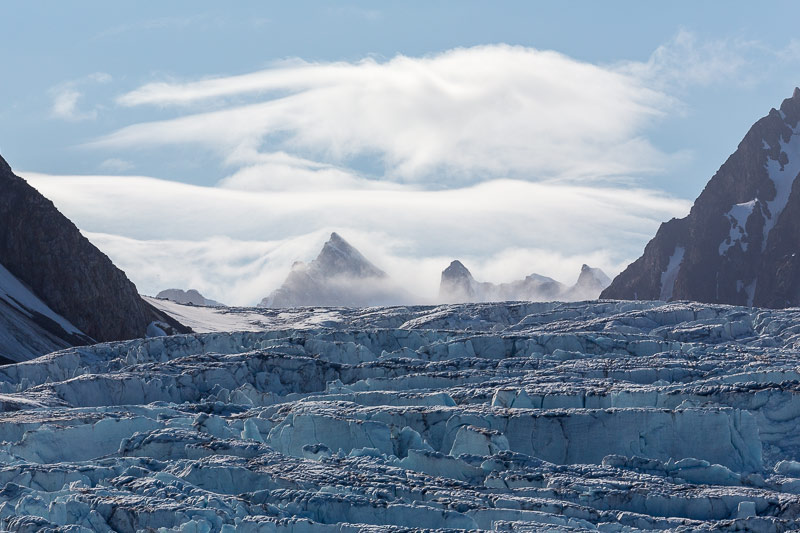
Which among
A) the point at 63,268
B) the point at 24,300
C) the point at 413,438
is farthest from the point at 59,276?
the point at 413,438

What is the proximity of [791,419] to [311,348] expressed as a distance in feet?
114

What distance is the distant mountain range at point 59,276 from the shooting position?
5054 inches

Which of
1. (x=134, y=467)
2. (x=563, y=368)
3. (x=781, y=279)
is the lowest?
(x=134, y=467)

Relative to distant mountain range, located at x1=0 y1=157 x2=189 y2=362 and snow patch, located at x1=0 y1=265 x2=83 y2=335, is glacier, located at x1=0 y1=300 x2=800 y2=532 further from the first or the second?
distant mountain range, located at x1=0 y1=157 x2=189 y2=362

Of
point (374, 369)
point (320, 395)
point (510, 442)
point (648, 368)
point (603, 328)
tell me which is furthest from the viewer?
point (603, 328)

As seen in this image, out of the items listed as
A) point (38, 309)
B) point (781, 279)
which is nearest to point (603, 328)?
point (38, 309)

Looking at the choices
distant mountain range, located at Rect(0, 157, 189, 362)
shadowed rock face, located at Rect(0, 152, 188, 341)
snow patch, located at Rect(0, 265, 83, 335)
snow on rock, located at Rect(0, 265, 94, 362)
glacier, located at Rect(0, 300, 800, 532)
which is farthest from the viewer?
shadowed rock face, located at Rect(0, 152, 188, 341)

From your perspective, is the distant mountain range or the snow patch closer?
the snow patch

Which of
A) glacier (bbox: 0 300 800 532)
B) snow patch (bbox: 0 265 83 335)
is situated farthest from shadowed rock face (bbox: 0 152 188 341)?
glacier (bbox: 0 300 800 532)

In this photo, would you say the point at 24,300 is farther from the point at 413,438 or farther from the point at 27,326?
the point at 413,438

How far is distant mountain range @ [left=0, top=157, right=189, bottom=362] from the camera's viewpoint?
128375 mm

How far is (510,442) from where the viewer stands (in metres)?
55.0

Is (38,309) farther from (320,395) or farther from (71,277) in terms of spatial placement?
(320,395)

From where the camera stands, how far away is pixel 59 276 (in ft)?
433
